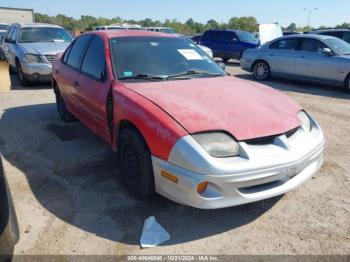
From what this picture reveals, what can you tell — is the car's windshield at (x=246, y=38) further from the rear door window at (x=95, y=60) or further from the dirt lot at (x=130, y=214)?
the rear door window at (x=95, y=60)

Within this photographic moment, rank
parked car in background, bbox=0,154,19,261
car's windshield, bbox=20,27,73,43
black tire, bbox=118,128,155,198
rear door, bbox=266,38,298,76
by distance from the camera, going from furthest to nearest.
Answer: rear door, bbox=266,38,298,76 < car's windshield, bbox=20,27,73,43 < black tire, bbox=118,128,155,198 < parked car in background, bbox=0,154,19,261

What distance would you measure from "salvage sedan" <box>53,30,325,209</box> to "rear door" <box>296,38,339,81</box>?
234 inches

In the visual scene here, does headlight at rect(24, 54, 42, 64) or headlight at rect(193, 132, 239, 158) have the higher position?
headlight at rect(24, 54, 42, 64)

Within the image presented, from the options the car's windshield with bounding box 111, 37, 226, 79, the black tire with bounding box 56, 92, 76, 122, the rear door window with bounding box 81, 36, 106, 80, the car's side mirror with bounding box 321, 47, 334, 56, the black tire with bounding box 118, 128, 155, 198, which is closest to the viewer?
the black tire with bounding box 118, 128, 155, 198

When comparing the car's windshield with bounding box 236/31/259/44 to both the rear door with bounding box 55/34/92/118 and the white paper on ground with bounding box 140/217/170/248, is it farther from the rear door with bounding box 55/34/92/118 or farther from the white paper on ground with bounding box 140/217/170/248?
the white paper on ground with bounding box 140/217/170/248

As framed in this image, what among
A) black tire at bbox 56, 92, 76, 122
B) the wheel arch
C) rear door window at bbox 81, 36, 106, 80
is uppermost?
rear door window at bbox 81, 36, 106, 80

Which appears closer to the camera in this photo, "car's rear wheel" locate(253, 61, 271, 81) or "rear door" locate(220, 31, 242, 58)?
"car's rear wheel" locate(253, 61, 271, 81)

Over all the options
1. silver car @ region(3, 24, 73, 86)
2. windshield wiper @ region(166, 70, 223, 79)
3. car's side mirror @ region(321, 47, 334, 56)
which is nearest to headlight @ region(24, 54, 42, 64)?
silver car @ region(3, 24, 73, 86)

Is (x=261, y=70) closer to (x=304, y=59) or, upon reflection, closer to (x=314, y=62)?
(x=304, y=59)

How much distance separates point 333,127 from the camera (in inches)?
229

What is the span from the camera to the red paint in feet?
9.03

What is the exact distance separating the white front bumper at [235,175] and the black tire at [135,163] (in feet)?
0.37

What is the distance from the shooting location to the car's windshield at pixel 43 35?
9484 millimetres

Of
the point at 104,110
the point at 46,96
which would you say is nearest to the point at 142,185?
the point at 104,110
